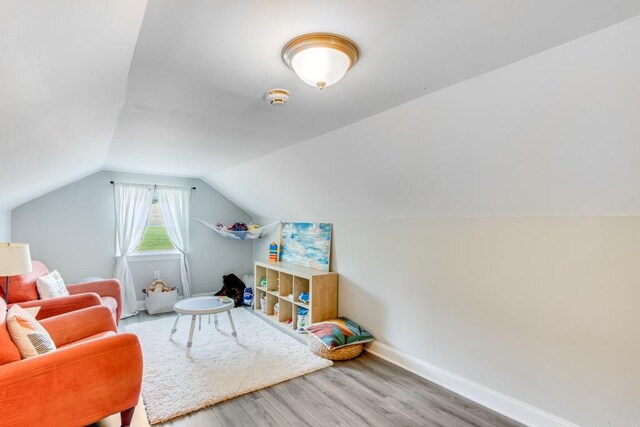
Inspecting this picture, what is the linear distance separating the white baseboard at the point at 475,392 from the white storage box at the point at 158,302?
3066 mm

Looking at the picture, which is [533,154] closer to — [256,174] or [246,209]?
[256,174]

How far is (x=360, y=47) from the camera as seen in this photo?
143 centimetres

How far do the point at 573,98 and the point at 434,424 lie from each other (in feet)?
6.87

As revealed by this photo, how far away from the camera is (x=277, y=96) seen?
6.37 feet

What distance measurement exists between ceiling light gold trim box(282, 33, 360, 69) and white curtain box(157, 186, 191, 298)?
4.18m

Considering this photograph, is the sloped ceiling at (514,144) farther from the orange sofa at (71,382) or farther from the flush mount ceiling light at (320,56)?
the orange sofa at (71,382)

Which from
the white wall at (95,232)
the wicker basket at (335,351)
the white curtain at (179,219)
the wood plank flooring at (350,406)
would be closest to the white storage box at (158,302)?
the white wall at (95,232)

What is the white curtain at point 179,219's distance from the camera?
196 inches

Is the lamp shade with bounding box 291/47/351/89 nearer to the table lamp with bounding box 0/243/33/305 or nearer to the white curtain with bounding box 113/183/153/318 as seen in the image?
the table lamp with bounding box 0/243/33/305

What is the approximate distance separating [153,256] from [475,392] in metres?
4.49

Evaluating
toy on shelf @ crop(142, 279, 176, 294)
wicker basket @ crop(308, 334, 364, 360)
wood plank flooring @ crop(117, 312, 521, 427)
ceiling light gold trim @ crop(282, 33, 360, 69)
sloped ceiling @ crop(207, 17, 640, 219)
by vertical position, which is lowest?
wood plank flooring @ crop(117, 312, 521, 427)

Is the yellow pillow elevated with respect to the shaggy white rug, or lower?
elevated

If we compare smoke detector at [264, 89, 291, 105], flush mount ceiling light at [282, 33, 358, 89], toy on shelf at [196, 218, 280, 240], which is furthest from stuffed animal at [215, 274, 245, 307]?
flush mount ceiling light at [282, 33, 358, 89]

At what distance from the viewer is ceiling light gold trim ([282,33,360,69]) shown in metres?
1.35
